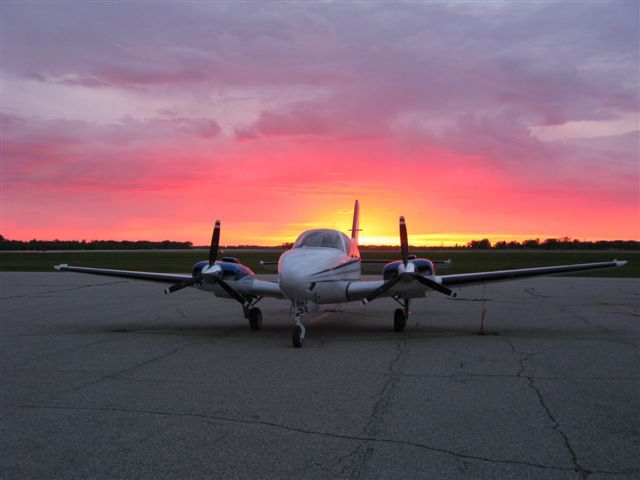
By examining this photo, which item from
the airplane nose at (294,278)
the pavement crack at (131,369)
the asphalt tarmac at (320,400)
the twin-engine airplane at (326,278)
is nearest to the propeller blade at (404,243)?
the twin-engine airplane at (326,278)

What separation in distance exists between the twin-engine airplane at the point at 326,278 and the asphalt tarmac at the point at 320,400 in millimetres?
992

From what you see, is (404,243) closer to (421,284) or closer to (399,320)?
(421,284)

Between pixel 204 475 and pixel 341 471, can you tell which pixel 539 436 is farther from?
pixel 204 475

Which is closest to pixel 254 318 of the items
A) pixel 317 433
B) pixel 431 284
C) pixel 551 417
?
pixel 431 284

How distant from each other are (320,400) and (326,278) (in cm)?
605

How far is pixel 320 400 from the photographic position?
26.0ft

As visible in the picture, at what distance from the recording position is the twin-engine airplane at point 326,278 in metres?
13.4

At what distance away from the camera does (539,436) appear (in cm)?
643

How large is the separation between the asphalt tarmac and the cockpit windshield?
2.25 meters

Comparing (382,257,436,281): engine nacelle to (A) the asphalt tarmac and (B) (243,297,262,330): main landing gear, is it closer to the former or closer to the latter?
(A) the asphalt tarmac

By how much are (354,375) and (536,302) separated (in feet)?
49.2

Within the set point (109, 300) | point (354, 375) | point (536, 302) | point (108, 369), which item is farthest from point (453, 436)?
point (109, 300)

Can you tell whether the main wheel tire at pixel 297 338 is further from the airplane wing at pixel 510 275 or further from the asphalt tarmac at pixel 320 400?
the airplane wing at pixel 510 275

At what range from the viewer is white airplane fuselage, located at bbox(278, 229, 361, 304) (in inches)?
517
